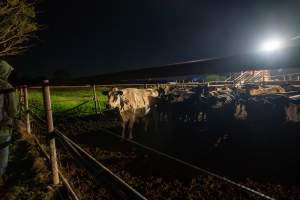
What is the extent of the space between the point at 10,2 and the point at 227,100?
13.8 meters

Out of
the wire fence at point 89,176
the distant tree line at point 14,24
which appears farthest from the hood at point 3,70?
the distant tree line at point 14,24

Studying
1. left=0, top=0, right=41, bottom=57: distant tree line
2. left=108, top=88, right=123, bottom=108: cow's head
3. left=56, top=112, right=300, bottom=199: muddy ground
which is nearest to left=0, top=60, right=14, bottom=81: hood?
left=56, top=112, right=300, bottom=199: muddy ground

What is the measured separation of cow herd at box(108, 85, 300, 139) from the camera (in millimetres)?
8477

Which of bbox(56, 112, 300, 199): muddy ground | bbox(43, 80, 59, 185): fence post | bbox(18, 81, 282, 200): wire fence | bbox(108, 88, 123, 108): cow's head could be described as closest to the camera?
bbox(18, 81, 282, 200): wire fence

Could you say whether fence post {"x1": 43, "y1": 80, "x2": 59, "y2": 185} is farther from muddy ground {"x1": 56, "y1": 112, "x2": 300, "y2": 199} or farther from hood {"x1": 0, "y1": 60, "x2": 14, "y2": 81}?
muddy ground {"x1": 56, "y1": 112, "x2": 300, "y2": 199}

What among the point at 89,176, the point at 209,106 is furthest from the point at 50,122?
the point at 209,106

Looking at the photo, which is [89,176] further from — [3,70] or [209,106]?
[209,106]

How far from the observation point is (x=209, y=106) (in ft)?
32.9

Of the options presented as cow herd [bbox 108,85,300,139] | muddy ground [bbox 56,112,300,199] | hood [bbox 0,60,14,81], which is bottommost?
muddy ground [bbox 56,112,300,199]

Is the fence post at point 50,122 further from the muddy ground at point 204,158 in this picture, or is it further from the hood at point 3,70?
the muddy ground at point 204,158

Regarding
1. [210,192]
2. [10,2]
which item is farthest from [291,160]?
[10,2]

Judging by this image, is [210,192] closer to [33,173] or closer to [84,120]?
[33,173]

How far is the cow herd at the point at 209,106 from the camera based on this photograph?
848 cm

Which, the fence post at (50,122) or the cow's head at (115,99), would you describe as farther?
the cow's head at (115,99)
